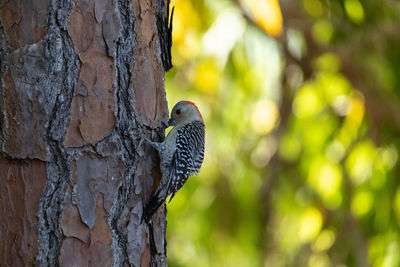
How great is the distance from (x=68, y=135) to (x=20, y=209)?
1.16 ft

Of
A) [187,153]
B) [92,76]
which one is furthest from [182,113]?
[92,76]

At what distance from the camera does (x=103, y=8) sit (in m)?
2.51

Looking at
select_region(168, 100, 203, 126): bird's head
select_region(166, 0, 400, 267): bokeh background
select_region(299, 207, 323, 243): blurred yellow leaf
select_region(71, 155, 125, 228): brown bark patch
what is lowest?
select_region(71, 155, 125, 228): brown bark patch

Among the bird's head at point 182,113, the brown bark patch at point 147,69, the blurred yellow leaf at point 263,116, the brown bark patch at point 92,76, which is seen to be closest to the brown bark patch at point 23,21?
the brown bark patch at point 92,76

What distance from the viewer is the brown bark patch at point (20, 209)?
2373 mm

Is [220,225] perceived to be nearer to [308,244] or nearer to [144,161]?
[308,244]

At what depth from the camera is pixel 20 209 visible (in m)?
2.40

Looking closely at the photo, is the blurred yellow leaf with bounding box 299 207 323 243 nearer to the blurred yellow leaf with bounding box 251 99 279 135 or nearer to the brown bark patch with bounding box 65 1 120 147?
the blurred yellow leaf with bounding box 251 99 279 135

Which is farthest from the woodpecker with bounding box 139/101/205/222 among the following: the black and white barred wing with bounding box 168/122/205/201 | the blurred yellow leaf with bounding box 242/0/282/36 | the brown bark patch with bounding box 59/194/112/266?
the blurred yellow leaf with bounding box 242/0/282/36

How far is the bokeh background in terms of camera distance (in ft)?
20.1

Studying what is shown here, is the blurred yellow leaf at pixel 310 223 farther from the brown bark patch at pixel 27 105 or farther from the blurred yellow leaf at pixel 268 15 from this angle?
the brown bark patch at pixel 27 105

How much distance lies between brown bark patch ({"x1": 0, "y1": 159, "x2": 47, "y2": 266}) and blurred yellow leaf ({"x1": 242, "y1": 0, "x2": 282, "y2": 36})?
405cm

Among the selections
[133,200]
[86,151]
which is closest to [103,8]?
[86,151]

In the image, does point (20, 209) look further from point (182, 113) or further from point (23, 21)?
point (182, 113)
